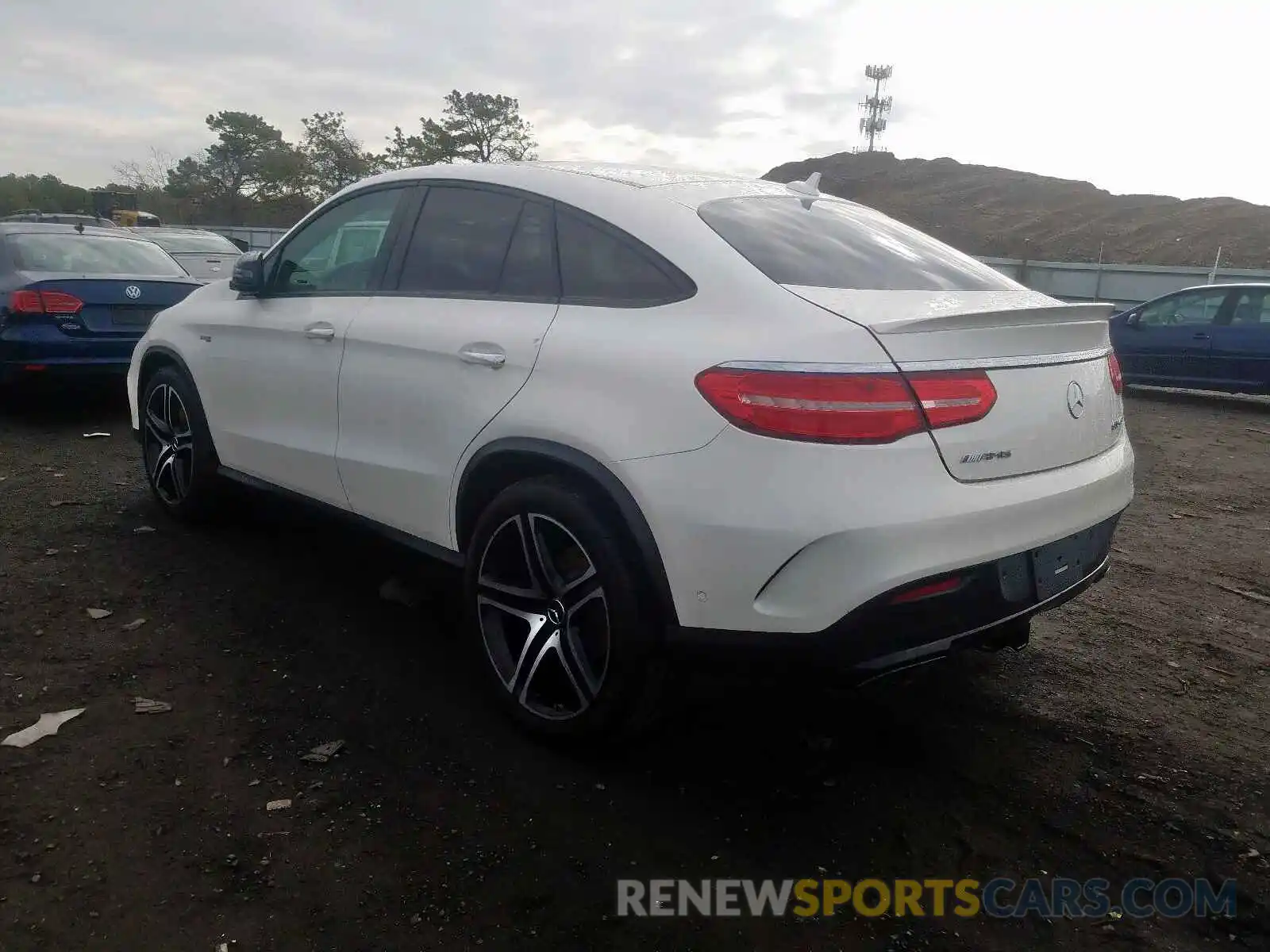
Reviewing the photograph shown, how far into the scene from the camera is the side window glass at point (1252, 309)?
11180mm

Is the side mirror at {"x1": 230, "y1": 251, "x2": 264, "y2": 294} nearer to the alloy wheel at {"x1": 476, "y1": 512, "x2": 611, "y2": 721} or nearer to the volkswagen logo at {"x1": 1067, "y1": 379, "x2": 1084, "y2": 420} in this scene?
the alloy wheel at {"x1": 476, "y1": 512, "x2": 611, "y2": 721}

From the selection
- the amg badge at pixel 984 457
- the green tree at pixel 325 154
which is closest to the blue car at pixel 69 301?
the amg badge at pixel 984 457

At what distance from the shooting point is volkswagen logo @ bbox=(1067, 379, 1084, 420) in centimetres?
266

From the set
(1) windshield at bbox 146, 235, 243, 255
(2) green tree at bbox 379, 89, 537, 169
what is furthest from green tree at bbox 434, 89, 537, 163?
(1) windshield at bbox 146, 235, 243, 255

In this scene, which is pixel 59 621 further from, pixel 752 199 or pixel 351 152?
pixel 351 152

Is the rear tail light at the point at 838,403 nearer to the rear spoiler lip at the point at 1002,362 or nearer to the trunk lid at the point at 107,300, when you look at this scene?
the rear spoiler lip at the point at 1002,362

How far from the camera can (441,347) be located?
3.19 meters

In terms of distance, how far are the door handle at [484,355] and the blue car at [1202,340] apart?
33.7 feet

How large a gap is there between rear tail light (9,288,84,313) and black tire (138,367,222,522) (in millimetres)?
2744

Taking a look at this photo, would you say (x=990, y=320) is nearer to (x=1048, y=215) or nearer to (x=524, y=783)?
(x=524, y=783)

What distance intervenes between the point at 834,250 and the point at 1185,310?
11.1m

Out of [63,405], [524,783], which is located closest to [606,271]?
[524,783]

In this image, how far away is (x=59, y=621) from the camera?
12.4ft

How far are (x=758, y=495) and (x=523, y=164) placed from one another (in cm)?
180
